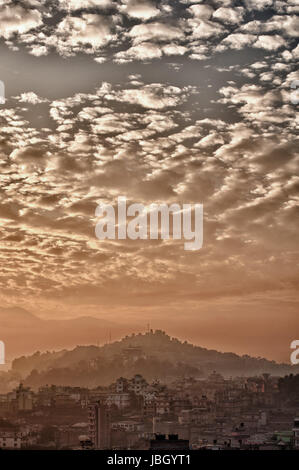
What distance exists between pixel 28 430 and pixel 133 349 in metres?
18.1

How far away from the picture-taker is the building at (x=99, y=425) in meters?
21.4

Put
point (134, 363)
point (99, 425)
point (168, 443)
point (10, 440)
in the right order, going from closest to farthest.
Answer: point (168, 443) < point (10, 440) < point (99, 425) < point (134, 363)

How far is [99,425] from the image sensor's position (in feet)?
75.2

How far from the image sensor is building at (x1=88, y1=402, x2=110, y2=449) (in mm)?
21361

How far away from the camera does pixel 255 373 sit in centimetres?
3831

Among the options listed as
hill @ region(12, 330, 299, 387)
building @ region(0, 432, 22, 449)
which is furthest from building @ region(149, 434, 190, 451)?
hill @ region(12, 330, 299, 387)

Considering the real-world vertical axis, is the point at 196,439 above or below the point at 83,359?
below

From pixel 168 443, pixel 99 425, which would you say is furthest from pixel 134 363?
pixel 168 443

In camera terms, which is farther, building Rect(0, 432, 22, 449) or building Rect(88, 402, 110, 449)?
building Rect(88, 402, 110, 449)

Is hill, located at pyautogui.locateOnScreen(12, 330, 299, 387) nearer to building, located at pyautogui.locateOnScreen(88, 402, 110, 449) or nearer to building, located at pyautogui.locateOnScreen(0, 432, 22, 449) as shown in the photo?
building, located at pyautogui.locateOnScreen(88, 402, 110, 449)

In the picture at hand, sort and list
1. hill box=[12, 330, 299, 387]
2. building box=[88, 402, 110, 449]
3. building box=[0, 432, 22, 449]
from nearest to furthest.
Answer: building box=[0, 432, 22, 449] → building box=[88, 402, 110, 449] → hill box=[12, 330, 299, 387]

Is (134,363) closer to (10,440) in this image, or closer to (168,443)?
(10,440)

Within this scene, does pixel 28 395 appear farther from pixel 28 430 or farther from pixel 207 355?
pixel 207 355
